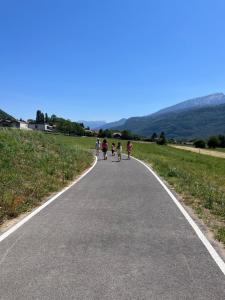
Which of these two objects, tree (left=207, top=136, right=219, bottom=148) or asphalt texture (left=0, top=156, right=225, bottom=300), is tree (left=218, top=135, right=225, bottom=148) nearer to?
tree (left=207, top=136, right=219, bottom=148)

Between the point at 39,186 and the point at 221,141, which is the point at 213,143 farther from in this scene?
the point at 39,186

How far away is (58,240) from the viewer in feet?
26.7

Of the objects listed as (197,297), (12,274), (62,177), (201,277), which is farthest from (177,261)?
(62,177)

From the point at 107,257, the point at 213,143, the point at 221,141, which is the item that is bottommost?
the point at 213,143

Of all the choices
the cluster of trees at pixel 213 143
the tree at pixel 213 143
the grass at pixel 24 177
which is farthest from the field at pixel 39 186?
the tree at pixel 213 143

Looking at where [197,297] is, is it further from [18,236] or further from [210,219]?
[210,219]

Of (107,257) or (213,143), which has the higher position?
(107,257)

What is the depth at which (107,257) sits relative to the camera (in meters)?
7.04

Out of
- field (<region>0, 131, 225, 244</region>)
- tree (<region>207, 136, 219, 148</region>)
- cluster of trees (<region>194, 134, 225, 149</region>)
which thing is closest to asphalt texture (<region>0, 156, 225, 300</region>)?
field (<region>0, 131, 225, 244</region>)

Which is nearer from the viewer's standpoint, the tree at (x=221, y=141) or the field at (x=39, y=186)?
the field at (x=39, y=186)

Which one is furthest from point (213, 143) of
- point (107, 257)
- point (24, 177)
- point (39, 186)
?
point (107, 257)

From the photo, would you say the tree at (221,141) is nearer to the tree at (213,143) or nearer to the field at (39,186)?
the tree at (213,143)

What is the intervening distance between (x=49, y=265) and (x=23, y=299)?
4.44 ft

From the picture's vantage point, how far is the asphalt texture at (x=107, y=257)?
5.58 meters
